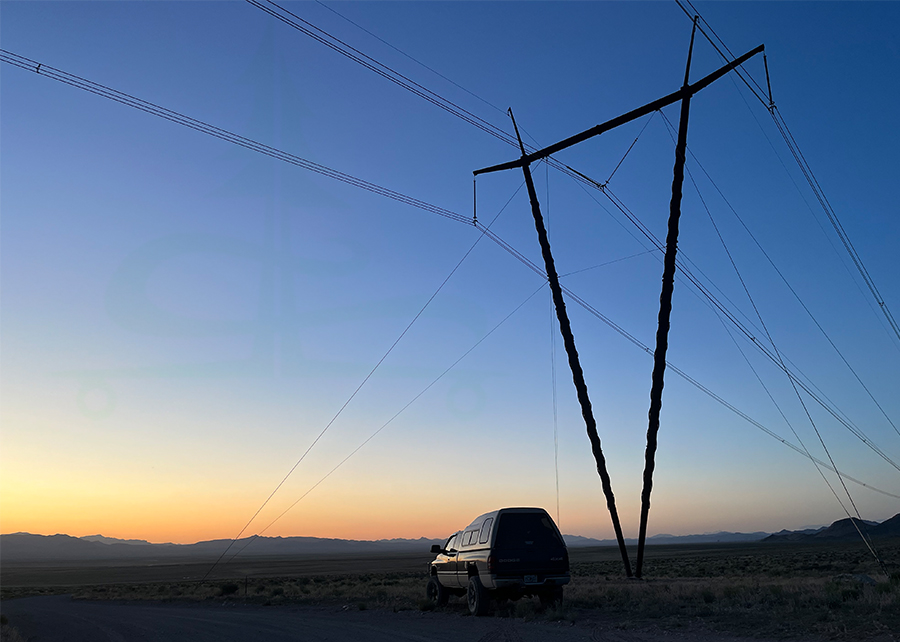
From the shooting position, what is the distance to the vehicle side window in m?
15.9

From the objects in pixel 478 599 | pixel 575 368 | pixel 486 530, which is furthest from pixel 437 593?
pixel 575 368

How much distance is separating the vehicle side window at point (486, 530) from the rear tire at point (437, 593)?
3.33 metres

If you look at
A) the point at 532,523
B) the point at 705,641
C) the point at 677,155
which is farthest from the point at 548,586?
the point at 677,155

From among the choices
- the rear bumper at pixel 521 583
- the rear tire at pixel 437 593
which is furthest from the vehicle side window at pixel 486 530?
the rear tire at pixel 437 593

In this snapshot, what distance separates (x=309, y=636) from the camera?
44.1ft

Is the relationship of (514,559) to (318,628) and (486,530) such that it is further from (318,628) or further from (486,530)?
(318,628)

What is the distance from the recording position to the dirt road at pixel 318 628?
12023 mm


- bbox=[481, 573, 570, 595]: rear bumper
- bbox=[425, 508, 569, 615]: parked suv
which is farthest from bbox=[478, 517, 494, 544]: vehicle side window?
bbox=[481, 573, 570, 595]: rear bumper

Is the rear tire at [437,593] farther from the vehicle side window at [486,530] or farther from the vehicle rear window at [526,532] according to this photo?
the vehicle rear window at [526,532]

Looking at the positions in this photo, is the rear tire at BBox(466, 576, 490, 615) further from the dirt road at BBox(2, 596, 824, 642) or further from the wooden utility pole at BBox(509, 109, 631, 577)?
the wooden utility pole at BBox(509, 109, 631, 577)

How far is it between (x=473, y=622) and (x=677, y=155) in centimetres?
1760

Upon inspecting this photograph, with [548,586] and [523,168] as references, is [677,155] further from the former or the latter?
[548,586]

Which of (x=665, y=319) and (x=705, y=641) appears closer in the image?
(x=705, y=641)

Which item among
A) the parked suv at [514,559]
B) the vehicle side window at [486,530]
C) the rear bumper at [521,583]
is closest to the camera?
the rear bumper at [521,583]
